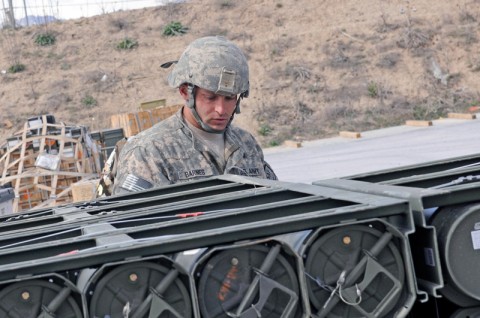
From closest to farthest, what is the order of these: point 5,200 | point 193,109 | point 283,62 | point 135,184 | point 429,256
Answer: point 429,256, point 135,184, point 193,109, point 5,200, point 283,62

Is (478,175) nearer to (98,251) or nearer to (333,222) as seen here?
(333,222)

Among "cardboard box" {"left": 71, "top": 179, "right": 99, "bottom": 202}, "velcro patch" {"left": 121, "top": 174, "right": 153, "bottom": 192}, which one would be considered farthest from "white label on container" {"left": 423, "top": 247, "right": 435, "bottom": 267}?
"cardboard box" {"left": 71, "top": 179, "right": 99, "bottom": 202}

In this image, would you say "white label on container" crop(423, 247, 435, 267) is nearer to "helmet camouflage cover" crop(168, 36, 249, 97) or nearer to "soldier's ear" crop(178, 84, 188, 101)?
"helmet camouflage cover" crop(168, 36, 249, 97)

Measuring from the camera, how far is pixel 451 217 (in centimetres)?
253

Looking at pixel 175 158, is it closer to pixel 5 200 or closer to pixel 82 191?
pixel 5 200

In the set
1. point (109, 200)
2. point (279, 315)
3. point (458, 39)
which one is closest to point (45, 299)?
point (279, 315)

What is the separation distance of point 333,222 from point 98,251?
61cm

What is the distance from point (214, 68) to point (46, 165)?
34.4 feet

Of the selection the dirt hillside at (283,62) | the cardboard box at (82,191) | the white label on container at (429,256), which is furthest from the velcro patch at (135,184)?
the dirt hillside at (283,62)

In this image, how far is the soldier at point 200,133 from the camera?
205 inches

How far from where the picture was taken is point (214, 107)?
536 cm

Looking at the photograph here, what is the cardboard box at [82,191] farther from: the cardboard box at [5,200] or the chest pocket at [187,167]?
the chest pocket at [187,167]

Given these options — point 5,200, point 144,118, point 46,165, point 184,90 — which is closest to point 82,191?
point 5,200

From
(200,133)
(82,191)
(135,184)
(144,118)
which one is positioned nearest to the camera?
(135,184)
